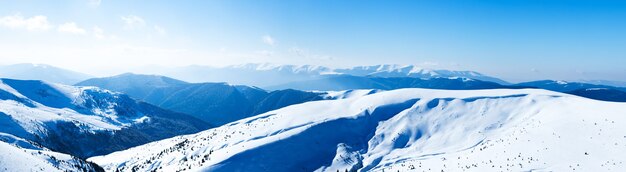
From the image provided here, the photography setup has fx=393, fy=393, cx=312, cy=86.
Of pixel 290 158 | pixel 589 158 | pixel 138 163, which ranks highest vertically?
pixel 589 158

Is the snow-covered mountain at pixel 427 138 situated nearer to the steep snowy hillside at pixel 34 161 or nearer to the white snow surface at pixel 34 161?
the steep snowy hillside at pixel 34 161

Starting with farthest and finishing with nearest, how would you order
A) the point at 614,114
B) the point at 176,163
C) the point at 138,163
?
the point at 138,163
the point at 176,163
the point at 614,114

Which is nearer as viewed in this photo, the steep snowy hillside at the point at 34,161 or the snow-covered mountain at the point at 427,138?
the steep snowy hillside at the point at 34,161

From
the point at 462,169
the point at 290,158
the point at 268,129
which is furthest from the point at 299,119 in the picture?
the point at 462,169

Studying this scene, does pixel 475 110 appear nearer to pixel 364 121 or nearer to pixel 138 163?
pixel 364 121

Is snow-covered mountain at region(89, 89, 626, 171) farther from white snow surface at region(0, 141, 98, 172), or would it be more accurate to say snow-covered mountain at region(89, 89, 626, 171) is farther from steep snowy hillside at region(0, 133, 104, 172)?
white snow surface at region(0, 141, 98, 172)

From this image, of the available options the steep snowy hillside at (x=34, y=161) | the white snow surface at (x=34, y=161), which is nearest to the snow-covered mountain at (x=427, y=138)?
the steep snowy hillside at (x=34, y=161)

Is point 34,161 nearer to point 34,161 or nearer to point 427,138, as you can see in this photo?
point 34,161

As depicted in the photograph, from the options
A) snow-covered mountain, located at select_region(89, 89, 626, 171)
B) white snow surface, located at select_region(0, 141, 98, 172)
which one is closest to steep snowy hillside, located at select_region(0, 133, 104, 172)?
white snow surface, located at select_region(0, 141, 98, 172)

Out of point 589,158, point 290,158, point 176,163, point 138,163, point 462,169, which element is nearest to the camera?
point 589,158
